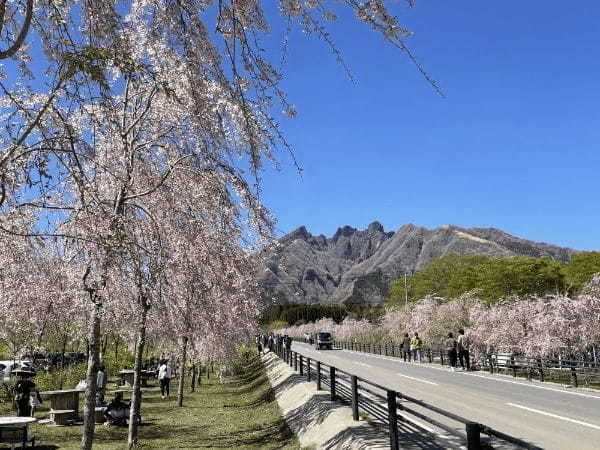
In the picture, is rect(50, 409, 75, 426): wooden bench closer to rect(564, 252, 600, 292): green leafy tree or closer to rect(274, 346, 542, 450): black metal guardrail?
rect(274, 346, 542, 450): black metal guardrail

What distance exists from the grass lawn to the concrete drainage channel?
0.36 m

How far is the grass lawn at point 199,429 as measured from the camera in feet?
44.4

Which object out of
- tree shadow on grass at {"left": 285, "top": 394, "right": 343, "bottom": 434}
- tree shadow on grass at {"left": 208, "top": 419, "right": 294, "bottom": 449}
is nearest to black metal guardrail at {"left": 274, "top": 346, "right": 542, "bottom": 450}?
tree shadow on grass at {"left": 285, "top": 394, "right": 343, "bottom": 434}

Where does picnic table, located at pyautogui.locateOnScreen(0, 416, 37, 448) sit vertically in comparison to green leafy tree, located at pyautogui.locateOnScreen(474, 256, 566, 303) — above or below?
below

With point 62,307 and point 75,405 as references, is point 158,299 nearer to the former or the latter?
point 62,307

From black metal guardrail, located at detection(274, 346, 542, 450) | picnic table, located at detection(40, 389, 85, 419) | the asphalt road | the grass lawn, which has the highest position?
black metal guardrail, located at detection(274, 346, 542, 450)

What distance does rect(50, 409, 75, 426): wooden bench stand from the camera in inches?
685

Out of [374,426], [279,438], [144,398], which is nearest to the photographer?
[374,426]

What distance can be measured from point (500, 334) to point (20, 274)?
23823 millimetres

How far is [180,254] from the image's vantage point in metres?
11.7

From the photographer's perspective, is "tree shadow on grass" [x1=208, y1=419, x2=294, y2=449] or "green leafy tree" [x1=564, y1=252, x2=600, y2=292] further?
"green leafy tree" [x1=564, y1=252, x2=600, y2=292]

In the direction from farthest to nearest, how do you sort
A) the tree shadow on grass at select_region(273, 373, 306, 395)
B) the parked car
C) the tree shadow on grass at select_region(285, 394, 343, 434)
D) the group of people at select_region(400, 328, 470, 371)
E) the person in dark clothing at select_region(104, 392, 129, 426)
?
the parked car
the group of people at select_region(400, 328, 470, 371)
the tree shadow on grass at select_region(273, 373, 306, 395)
the person in dark clothing at select_region(104, 392, 129, 426)
the tree shadow on grass at select_region(285, 394, 343, 434)

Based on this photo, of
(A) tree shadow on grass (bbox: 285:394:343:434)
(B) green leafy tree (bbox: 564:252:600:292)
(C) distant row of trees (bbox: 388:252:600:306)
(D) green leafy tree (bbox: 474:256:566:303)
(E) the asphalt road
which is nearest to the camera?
(E) the asphalt road

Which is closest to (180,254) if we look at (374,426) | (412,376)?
(374,426)
